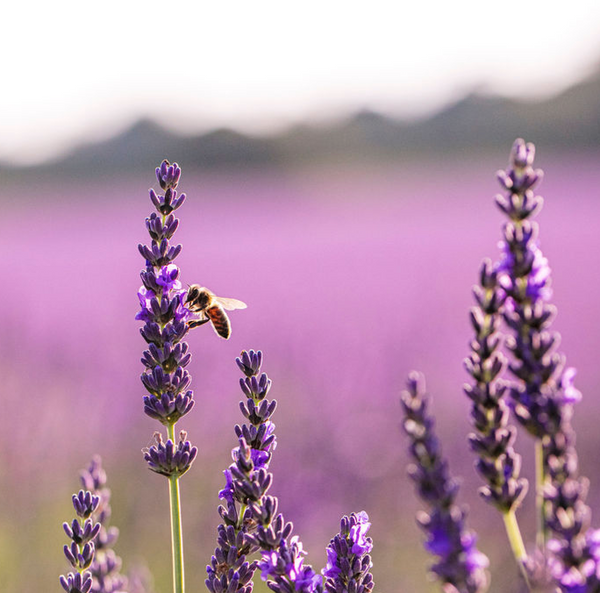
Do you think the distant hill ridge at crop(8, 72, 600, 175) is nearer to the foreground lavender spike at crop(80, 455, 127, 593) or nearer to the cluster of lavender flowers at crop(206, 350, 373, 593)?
the foreground lavender spike at crop(80, 455, 127, 593)

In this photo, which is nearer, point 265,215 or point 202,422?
point 202,422

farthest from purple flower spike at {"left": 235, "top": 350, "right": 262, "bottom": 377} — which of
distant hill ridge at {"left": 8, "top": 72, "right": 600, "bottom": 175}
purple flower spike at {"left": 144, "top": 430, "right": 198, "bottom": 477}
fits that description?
distant hill ridge at {"left": 8, "top": 72, "right": 600, "bottom": 175}

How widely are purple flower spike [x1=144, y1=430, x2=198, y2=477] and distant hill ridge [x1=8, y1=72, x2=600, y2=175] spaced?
62.3ft

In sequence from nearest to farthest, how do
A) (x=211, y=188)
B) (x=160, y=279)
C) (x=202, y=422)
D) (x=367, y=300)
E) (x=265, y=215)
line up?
(x=160, y=279)
(x=202, y=422)
(x=367, y=300)
(x=265, y=215)
(x=211, y=188)

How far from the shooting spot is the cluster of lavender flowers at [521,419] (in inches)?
35.9

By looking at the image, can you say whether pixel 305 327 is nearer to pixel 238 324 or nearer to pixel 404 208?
pixel 238 324

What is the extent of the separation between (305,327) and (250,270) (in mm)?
2133

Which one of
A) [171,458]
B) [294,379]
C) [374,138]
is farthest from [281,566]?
[374,138]

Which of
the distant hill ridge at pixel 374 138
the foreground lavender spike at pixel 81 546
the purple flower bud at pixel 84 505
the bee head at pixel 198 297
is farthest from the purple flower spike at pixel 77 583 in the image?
the distant hill ridge at pixel 374 138

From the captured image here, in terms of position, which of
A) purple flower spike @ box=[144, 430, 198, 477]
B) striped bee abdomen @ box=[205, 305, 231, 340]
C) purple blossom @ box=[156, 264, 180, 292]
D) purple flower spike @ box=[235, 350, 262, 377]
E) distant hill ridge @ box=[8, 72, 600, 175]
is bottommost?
purple flower spike @ box=[144, 430, 198, 477]

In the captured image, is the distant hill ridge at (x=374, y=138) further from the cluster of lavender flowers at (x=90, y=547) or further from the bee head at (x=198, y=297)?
the cluster of lavender flowers at (x=90, y=547)

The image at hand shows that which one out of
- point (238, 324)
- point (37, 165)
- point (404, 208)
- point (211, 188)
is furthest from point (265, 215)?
point (37, 165)

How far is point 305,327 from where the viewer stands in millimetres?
5758

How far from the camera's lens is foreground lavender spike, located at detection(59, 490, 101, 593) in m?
1.10
